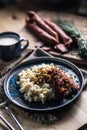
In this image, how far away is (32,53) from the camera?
1.42 meters

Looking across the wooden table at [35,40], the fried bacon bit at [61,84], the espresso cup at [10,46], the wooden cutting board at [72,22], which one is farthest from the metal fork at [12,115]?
the wooden cutting board at [72,22]

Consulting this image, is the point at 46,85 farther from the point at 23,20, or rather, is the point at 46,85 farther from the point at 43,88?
the point at 23,20

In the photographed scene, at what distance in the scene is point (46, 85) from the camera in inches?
44.5

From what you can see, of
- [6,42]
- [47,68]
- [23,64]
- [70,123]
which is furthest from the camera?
[6,42]

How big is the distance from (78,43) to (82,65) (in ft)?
0.40

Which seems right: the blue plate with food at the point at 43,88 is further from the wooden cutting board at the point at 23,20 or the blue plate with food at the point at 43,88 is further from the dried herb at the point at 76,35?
the wooden cutting board at the point at 23,20

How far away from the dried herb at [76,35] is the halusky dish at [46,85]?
260 millimetres

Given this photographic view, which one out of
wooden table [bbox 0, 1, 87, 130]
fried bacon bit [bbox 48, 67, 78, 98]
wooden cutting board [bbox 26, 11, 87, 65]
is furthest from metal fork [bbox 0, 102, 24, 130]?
wooden cutting board [bbox 26, 11, 87, 65]

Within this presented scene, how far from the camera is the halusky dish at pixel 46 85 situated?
3.61 feet

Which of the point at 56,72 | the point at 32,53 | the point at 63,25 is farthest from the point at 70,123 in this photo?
the point at 63,25

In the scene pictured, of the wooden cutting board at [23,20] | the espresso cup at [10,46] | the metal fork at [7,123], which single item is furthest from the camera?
the wooden cutting board at [23,20]

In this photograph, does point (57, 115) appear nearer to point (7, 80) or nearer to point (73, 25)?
point (7, 80)

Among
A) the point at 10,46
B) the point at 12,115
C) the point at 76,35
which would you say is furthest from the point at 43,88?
the point at 76,35

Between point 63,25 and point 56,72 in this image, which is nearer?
point 56,72
